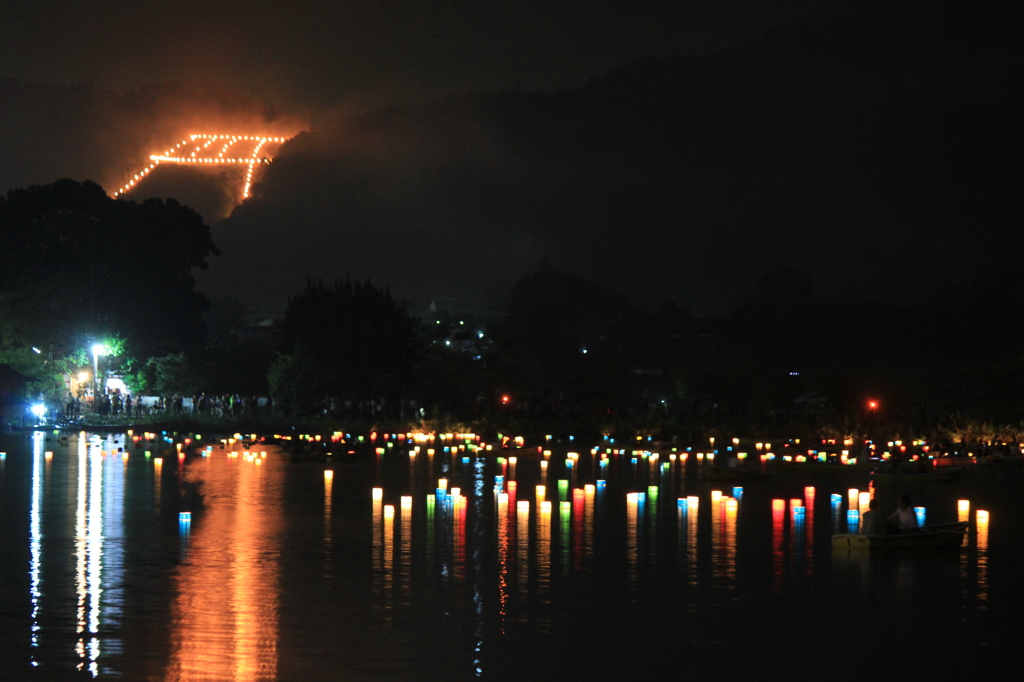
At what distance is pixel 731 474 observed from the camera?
30031mm

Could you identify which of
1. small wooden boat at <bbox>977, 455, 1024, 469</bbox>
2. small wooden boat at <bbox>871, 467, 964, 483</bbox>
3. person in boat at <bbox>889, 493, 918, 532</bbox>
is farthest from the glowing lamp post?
person in boat at <bbox>889, 493, 918, 532</bbox>

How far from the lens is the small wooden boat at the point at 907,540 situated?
17797mm

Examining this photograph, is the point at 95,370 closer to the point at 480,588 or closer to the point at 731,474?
the point at 731,474

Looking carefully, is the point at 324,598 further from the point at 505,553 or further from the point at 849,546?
the point at 849,546

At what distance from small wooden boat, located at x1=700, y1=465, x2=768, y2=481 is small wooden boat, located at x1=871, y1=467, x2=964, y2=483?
331 centimetres

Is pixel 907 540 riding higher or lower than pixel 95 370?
lower

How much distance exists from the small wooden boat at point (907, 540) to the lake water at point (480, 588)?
27 centimetres

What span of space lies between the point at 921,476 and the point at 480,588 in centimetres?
1923

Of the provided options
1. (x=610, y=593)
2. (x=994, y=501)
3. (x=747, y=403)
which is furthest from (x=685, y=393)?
(x=610, y=593)

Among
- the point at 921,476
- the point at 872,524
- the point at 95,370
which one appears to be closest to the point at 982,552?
the point at 872,524

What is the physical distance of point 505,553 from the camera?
17.6m

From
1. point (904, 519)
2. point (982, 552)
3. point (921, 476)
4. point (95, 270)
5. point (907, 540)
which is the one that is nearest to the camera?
point (907, 540)

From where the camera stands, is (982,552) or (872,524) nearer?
(872,524)

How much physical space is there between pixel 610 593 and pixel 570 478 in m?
17.3
